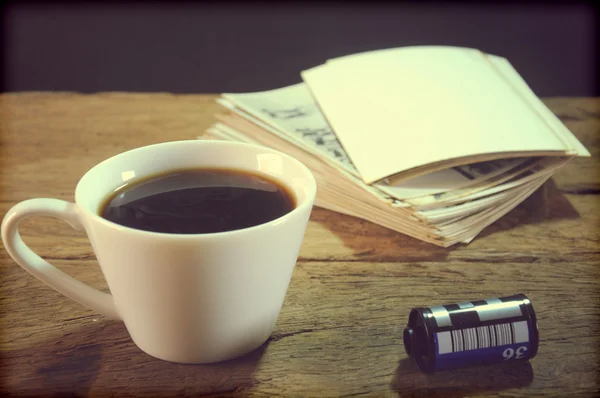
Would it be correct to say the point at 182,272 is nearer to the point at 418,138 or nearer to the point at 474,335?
the point at 474,335

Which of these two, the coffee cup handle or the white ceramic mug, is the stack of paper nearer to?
the white ceramic mug

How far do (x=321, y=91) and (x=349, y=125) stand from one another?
0.43 ft

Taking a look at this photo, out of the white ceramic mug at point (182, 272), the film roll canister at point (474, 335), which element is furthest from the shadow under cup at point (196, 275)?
the film roll canister at point (474, 335)

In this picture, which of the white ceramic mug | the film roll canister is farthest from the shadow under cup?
the film roll canister

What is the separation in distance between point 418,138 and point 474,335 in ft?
1.14

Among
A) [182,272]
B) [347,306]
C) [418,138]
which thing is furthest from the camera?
[418,138]

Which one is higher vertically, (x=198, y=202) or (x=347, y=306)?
(x=198, y=202)

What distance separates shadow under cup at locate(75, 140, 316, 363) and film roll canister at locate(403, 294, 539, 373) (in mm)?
125

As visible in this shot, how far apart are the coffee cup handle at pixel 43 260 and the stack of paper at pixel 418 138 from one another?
33 cm

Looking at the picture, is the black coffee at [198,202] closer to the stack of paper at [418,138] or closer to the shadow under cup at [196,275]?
the shadow under cup at [196,275]

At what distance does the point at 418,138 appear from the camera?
0.84 metres

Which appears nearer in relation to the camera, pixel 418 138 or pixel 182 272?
pixel 182 272

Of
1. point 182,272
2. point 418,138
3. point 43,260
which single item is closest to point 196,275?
point 182,272

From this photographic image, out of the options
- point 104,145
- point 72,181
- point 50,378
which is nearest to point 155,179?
point 50,378
